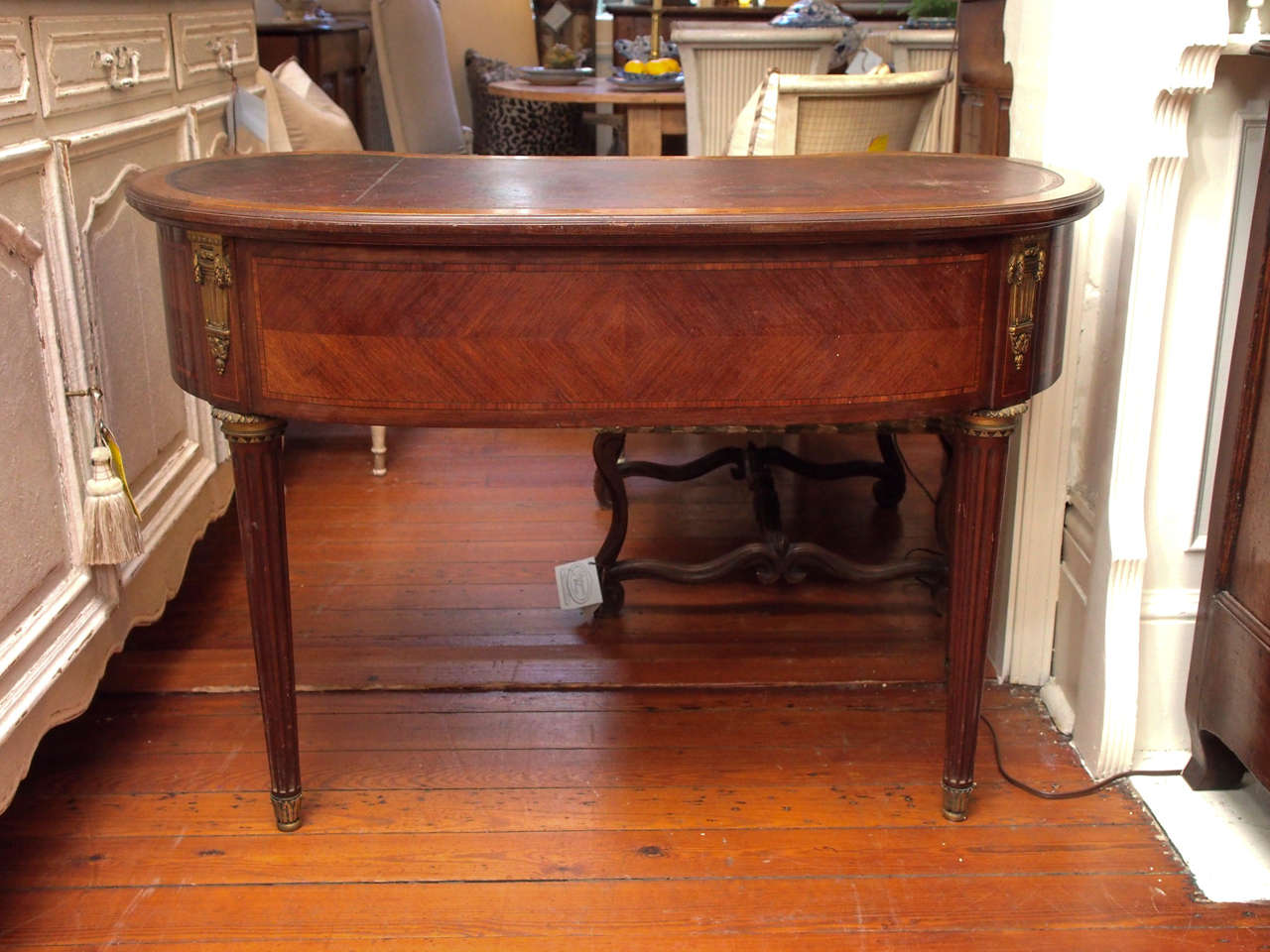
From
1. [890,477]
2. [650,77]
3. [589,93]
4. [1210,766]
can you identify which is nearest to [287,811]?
[1210,766]

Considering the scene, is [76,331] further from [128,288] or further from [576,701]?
[576,701]

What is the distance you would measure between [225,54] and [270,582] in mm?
1554

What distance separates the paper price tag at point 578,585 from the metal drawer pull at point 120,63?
1144 millimetres

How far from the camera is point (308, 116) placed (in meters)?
3.00

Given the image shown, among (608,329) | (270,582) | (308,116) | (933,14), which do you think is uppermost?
(933,14)

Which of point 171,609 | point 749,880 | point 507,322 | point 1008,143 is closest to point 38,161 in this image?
point 507,322

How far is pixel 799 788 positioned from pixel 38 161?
4.73 feet

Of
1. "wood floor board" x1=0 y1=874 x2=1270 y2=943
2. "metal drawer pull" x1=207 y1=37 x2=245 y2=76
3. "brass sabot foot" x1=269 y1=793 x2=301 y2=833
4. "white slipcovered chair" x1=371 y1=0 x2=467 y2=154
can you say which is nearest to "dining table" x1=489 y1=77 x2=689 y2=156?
"white slipcovered chair" x1=371 y1=0 x2=467 y2=154

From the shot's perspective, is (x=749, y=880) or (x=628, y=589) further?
(x=628, y=589)

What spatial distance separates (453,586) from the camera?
8.70 ft

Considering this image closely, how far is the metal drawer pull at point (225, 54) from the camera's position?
8.87 ft

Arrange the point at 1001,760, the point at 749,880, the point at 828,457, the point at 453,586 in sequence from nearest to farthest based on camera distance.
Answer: the point at 749,880 → the point at 1001,760 → the point at 453,586 → the point at 828,457

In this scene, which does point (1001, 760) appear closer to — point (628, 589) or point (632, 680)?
point (632, 680)

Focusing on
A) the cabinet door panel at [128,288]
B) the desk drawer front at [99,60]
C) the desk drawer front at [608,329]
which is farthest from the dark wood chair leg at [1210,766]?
the desk drawer front at [99,60]
